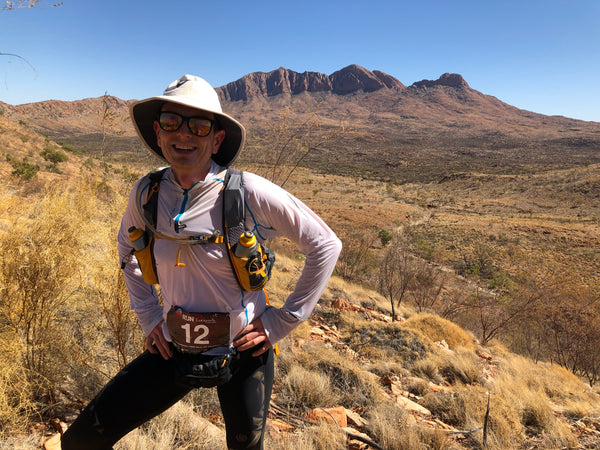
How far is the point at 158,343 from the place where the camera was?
5.11 feet

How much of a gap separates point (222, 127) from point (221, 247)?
62 cm

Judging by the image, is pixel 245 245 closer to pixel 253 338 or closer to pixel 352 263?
pixel 253 338

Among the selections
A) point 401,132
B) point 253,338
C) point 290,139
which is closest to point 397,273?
point 290,139

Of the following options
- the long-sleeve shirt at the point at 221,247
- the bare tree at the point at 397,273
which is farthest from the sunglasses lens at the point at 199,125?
the bare tree at the point at 397,273

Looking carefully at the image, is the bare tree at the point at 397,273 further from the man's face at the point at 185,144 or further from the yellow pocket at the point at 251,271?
the man's face at the point at 185,144

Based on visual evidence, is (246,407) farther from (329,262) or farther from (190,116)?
(190,116)

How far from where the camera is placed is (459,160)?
7194cm

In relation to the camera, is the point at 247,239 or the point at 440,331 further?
the point at 440,331

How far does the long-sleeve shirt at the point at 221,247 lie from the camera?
4.50 feet

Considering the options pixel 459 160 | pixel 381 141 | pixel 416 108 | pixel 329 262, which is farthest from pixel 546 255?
pixel 416 108

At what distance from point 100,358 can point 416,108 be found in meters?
195

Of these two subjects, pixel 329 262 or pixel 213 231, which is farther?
pixel 329 262

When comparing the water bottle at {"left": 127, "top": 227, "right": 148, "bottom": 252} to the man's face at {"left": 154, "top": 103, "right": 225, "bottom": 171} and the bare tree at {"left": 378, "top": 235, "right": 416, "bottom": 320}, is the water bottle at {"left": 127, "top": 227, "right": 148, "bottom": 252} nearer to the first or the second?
the man's face at {"left": 154, "top": 103, "right": 225, "bottom": 171}

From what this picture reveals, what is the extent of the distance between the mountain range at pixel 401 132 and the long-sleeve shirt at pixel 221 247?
1.02 m
